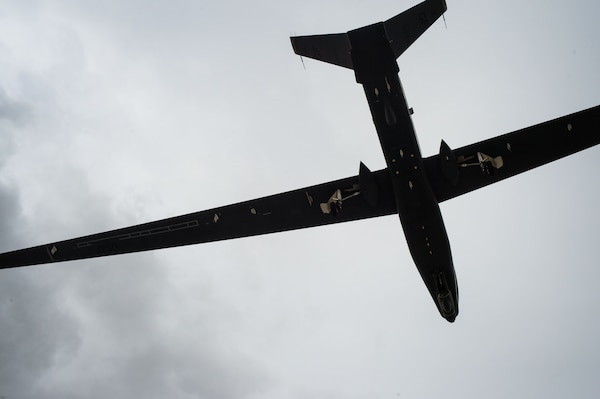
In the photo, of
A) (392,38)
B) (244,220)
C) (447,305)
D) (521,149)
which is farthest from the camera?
(244,220)

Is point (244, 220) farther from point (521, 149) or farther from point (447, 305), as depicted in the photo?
point (521, 149)

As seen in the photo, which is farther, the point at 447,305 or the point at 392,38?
the point at 447,305

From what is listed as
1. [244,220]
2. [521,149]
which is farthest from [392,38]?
[244,220]

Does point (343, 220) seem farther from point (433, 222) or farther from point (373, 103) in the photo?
point (373, 103)

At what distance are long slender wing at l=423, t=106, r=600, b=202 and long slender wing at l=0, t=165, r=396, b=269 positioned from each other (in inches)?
133

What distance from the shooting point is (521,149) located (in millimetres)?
31422

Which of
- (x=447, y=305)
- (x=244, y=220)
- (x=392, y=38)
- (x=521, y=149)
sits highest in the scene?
(x=392, y=38)

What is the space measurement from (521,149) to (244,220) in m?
17.1

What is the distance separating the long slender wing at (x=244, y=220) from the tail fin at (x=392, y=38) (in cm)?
628

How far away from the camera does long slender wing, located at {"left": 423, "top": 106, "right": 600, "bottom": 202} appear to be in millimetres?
30750

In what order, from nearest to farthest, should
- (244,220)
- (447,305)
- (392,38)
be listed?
(392,38)
(447,305)
(244,220)

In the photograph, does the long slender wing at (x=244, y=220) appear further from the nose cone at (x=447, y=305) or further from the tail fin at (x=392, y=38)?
the tail fin at (x=392, y=38)

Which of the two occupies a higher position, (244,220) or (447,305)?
(244,220)

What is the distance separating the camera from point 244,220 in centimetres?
3478
